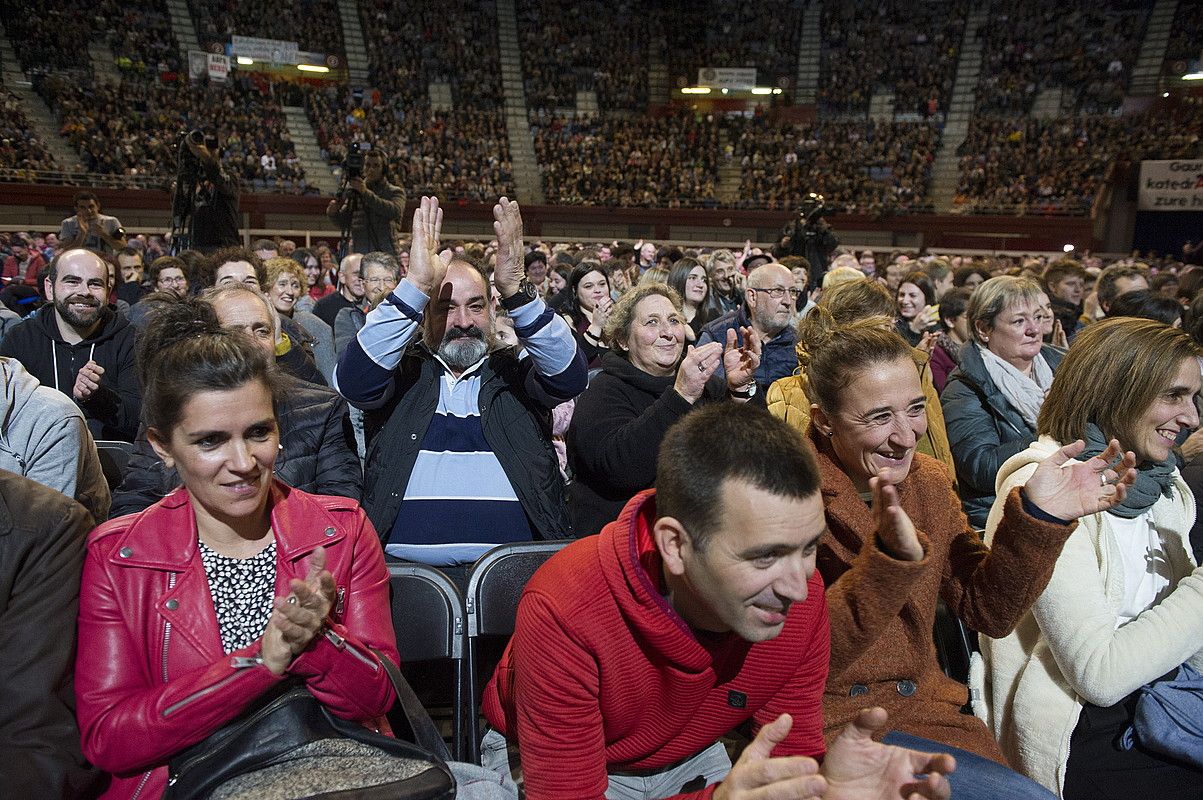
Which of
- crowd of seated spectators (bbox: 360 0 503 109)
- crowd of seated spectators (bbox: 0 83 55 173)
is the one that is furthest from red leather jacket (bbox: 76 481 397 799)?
crowd of seated spectators (bbox: 360 0 503 109)

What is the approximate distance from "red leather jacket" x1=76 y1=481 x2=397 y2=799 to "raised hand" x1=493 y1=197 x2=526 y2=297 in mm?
1169

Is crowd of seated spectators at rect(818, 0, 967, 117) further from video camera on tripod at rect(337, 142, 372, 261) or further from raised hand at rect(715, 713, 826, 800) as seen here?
raised hand at rect(715, 713, 826, 800)

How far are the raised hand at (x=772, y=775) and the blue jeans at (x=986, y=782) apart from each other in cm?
72

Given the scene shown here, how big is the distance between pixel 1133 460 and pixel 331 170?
24.2 meters

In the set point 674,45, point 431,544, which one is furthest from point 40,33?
point 431,544

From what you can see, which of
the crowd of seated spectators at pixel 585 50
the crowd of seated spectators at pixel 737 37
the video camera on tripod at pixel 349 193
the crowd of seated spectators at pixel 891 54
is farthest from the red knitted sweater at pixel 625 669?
the crowd of seated spectators at pixel 737 37

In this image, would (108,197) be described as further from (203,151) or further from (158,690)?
(158,690)

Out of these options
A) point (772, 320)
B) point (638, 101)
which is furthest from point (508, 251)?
point (638, 101)

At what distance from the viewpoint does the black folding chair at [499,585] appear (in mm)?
2311

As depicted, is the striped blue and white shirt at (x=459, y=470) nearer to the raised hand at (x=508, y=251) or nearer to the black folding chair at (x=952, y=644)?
the raised hand at (x=508, y=251)

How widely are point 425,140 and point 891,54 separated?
52.0 feet

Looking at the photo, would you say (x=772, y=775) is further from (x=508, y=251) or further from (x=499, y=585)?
(x=508, y=251)

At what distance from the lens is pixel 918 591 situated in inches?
82.2

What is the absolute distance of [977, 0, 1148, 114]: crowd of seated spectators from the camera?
25312 mm
